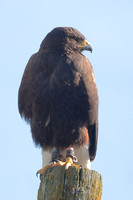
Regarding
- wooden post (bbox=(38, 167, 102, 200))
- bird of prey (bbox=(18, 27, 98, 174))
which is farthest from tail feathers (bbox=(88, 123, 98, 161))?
wooden post (bbox=(38, 167, 102, 200))

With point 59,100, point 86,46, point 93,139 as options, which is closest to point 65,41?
point 86,46

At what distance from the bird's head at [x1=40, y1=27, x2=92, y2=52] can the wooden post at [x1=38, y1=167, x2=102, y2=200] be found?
2640 millimetres

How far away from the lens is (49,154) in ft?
22.1

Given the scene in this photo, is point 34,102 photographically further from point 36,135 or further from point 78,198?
point 78,198

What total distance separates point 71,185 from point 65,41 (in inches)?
118

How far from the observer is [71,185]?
4422mm

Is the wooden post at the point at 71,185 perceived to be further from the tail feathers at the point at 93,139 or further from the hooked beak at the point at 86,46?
the hooked beak at the point at 86,46

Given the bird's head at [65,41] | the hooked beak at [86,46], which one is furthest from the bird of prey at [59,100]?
the hooked beak at [86,46]

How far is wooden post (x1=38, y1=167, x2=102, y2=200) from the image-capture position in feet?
14.3

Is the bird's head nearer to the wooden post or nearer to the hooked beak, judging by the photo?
the hooked beak

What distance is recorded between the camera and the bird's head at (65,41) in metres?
6.74

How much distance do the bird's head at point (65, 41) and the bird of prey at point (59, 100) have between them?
0.02 metres

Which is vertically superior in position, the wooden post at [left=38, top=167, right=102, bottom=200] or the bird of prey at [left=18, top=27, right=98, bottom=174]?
the bird of prey at [left=18, top=27, right=98, bottom=174]

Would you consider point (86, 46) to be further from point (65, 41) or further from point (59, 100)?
point (59, 100)
